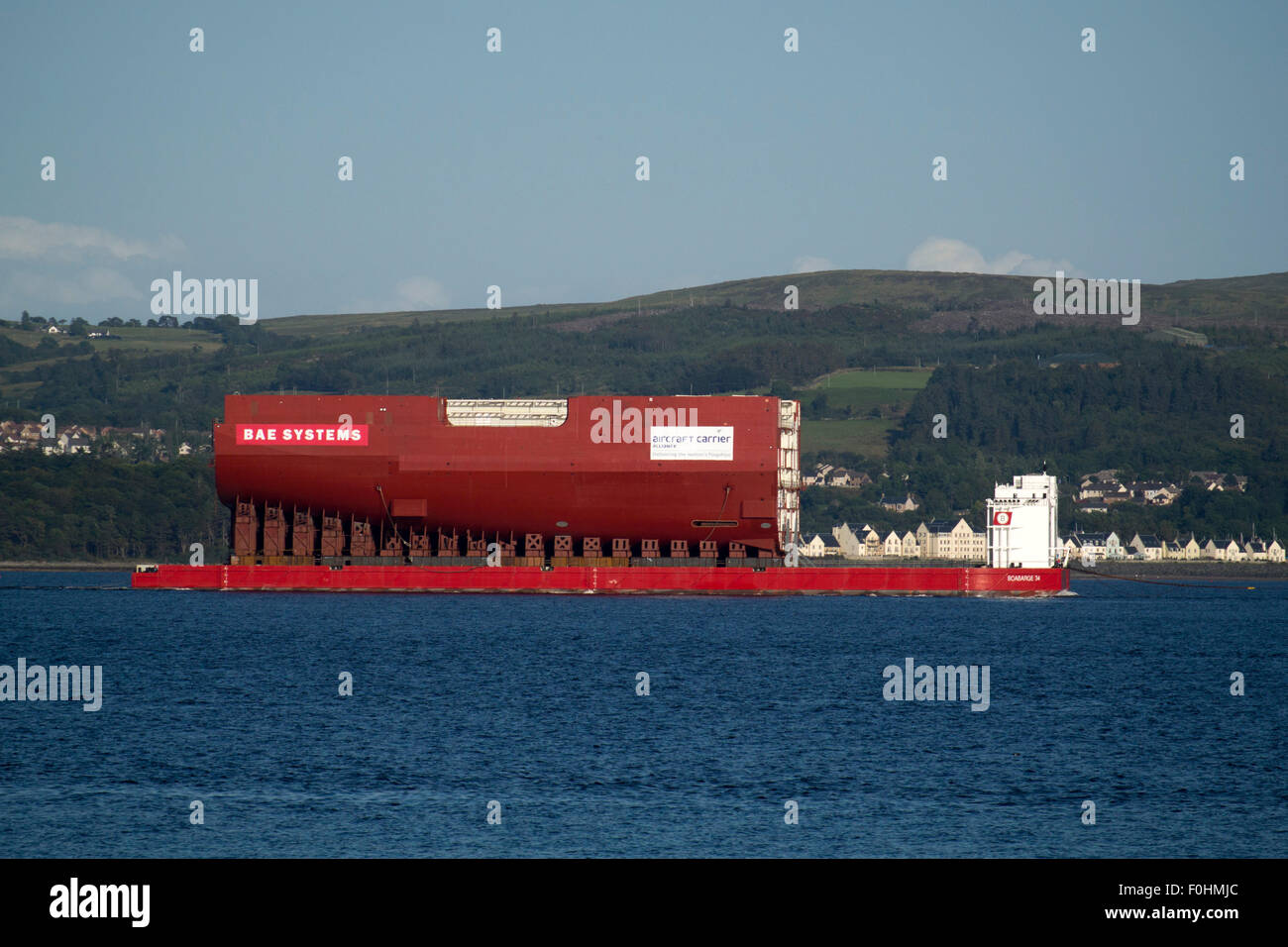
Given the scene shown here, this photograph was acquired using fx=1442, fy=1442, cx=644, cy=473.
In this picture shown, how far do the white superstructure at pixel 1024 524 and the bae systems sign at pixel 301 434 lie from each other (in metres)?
27.4

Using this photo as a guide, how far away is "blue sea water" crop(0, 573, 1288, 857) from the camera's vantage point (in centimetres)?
1897

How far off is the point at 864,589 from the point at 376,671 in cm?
3018

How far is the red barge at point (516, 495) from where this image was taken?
5822cm

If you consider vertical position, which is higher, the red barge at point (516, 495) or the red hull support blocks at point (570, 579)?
the red barge at point (516, 495)

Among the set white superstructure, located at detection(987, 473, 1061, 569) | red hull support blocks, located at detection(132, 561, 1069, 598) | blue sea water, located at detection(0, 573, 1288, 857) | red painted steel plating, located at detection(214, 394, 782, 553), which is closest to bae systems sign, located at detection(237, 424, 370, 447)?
red painted steel plating, located at detection(214, 394, 782, 553)

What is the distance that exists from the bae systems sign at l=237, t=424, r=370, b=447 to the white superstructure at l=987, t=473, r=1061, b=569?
1079 inches

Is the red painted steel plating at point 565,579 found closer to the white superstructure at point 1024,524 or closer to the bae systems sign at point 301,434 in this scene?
the white superstructure at point 1024,524

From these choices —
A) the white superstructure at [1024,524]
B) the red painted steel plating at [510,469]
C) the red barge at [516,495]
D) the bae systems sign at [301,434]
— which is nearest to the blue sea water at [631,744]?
the red painted steel plating at [510,469]

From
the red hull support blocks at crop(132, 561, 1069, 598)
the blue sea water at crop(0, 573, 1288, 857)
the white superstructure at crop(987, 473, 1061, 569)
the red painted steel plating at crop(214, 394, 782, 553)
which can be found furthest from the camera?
the white superstructure at crop(987, 473, 1061, 569)

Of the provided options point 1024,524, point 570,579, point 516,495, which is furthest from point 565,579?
point 1024,524

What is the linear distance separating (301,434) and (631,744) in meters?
37.1

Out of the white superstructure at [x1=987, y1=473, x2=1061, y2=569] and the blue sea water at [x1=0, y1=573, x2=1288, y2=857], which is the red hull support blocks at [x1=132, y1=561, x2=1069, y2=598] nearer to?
the white superstructure at [x1=987, y1=473, x2=1061, y2=569]

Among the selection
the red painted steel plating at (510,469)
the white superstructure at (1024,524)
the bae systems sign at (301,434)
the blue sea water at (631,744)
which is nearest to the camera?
the blue sea water at (631,744)
